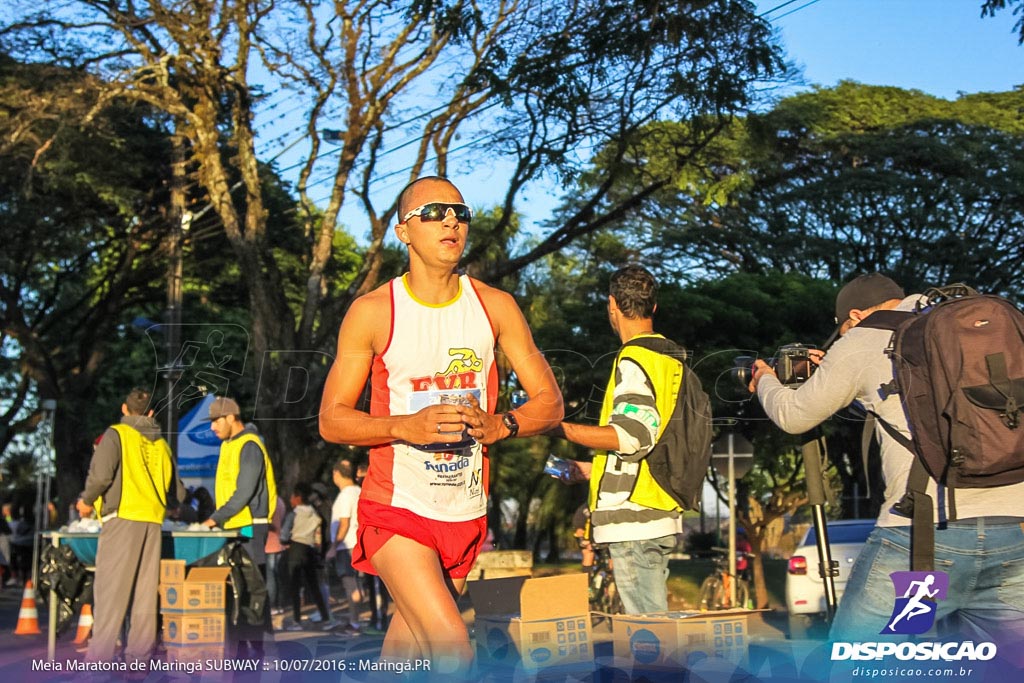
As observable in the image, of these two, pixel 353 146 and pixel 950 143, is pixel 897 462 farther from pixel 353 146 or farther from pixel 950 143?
pixel 950 143

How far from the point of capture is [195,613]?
24.2 feet

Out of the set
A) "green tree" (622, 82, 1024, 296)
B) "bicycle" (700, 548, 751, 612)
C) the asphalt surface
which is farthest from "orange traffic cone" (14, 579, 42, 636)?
"green tree" (622, 82, 1024, 296)

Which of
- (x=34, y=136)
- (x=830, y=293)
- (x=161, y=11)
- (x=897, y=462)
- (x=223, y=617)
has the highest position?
(x=161, y=11)

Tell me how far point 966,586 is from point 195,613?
16.3ft

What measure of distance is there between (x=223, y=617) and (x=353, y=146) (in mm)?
11563

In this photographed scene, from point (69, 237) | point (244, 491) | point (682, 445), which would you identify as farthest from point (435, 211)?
point (69, 237)

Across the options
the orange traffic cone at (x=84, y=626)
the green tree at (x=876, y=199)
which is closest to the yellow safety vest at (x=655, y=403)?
the orange traffic cone at (x=84, y=626)

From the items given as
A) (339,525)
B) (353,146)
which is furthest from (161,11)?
(339,525)

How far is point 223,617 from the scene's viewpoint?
7391 mm

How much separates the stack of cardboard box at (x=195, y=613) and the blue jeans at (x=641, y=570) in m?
2.95

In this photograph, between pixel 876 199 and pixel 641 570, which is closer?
pixel 641 570

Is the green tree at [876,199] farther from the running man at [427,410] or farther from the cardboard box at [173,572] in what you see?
the running man at [427,410]

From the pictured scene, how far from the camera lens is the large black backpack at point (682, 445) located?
17.2 feet

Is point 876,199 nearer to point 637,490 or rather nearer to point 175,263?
point 175,263
